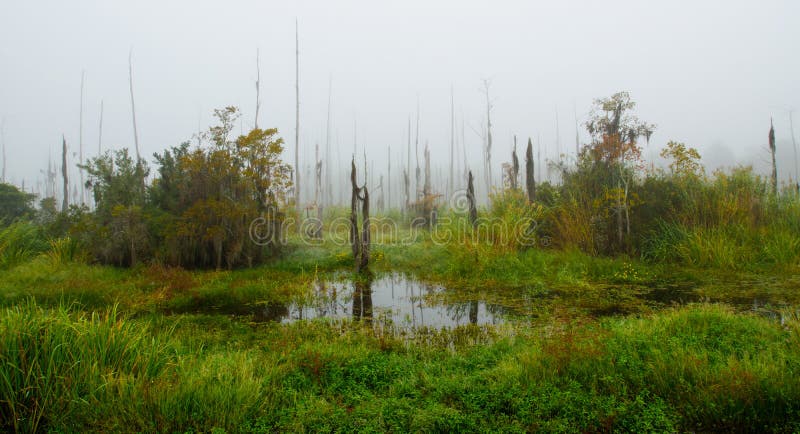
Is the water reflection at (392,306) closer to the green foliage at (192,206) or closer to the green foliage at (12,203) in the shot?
the green foliage at (192,206)

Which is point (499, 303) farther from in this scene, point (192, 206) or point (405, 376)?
point (192, 206)

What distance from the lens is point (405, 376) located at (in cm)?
301

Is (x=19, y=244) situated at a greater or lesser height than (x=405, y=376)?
greater

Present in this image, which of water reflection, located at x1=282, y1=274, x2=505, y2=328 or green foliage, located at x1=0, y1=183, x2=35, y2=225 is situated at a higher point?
green foliage, located at x1=0, y1=183, x2=35, y2=225

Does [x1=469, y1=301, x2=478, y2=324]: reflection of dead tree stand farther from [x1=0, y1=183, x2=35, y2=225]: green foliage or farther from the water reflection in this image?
[x1=0, y1=183, x2=35, y2=225]: green foliage

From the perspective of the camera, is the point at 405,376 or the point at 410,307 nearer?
→ the point at 405,376

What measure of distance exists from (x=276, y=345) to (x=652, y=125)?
11920 mm

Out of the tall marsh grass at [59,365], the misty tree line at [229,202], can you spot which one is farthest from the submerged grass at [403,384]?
the misty tree line at [229,202]

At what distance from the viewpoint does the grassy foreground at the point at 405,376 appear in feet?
7.32

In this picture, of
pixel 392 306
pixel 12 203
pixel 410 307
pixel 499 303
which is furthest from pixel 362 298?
pixel 12 203

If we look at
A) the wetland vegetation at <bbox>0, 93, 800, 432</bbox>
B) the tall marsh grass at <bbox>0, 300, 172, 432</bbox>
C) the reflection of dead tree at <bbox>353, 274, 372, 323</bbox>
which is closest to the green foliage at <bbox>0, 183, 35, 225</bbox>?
the wetland vegetation at <bbox>0, 93, 800, 432</bbox>

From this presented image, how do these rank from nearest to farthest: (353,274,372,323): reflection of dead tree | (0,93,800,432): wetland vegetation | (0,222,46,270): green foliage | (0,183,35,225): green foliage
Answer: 1. (0,93,800,432): wetland vegetation
2. (353,274,372,323): reflection of dead tree
3. (0,222,46,270): green foliage
4. (0,183,35,225): green foliage

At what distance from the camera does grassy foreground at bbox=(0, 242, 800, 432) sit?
2230 mm

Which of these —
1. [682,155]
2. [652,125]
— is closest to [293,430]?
[682,155]
